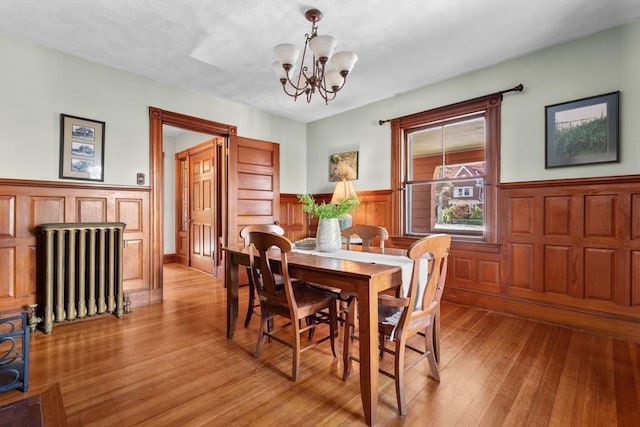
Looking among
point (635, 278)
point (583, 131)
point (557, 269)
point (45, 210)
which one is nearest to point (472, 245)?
point (557, 269)

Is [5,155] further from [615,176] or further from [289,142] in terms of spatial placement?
[615,176]

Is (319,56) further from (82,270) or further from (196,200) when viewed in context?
(196,200)

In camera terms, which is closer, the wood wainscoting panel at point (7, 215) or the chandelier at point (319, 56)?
the chandelier at point (319, 56)

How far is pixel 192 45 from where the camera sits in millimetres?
2848

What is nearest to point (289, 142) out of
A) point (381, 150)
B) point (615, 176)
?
point (381, 150)

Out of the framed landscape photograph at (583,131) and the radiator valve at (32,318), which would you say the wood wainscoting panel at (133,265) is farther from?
the framed landscape photograph at (583,131)

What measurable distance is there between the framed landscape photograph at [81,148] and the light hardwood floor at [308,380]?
150 centimetres

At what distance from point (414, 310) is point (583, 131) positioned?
2.45 metres

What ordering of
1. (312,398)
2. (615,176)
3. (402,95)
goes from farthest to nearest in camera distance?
(402,95) < (615,176) < (312,398)

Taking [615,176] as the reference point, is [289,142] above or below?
above

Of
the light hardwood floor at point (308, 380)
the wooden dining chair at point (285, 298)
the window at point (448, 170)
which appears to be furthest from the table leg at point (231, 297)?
the window at point (448, 170)

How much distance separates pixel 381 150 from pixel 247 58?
2.10m

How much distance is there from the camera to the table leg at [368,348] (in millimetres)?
1579

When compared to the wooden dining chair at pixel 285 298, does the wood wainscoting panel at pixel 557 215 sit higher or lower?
higher
